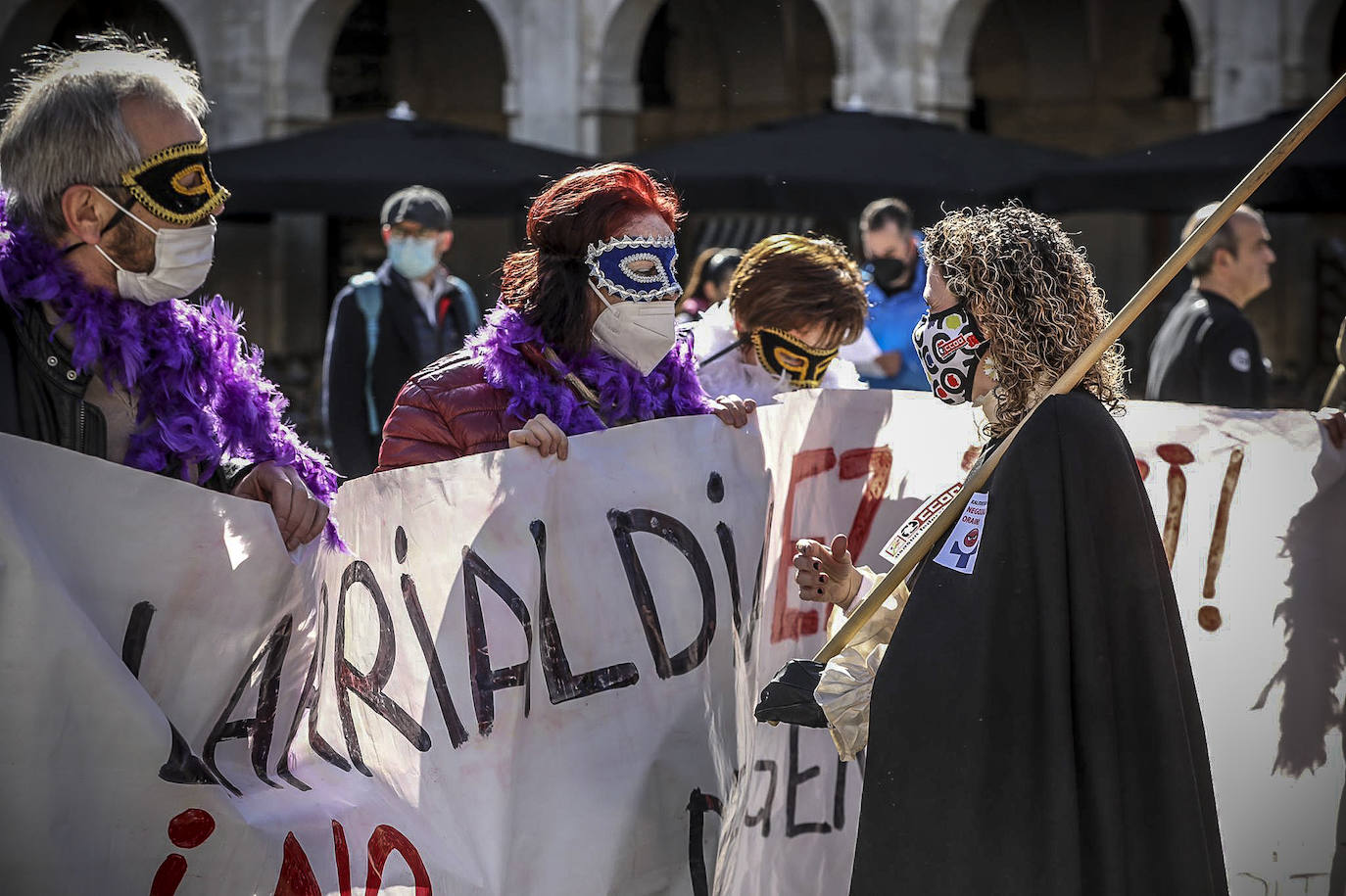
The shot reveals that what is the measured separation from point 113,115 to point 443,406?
2.82 ft

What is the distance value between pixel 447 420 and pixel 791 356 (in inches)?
48.2

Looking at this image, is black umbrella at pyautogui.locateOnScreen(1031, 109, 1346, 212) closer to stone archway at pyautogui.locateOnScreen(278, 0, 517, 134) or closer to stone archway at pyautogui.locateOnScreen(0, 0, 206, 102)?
stone archway at pyautogui.locateOnScreen(278, 0, 517, 134)

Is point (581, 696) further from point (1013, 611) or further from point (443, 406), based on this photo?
point (1013, 611)

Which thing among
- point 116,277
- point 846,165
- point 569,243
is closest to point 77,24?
point 846,165

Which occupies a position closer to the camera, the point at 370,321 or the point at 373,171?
the point at 370,321

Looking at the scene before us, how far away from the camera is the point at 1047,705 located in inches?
99.3

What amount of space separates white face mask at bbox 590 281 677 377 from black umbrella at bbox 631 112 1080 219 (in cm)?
661

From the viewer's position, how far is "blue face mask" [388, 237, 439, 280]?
692 centimetres

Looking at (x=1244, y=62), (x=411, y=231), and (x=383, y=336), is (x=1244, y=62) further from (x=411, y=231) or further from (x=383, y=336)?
(x=383, y=336)

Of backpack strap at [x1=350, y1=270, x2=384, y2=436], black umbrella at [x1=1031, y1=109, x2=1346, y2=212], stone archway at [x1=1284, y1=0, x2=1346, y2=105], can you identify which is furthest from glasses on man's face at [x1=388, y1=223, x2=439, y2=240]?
stone archway at [x1=1284, y1=0, x2=1346, y2=105]

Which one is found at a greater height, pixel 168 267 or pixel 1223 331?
pixel 168 267

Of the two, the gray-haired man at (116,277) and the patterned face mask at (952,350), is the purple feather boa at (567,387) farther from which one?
the patterned face mask at (952,350)

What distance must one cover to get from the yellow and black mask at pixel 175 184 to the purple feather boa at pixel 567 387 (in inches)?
26.0

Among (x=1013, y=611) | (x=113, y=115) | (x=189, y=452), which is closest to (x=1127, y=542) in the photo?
(x=1013, y=611)
